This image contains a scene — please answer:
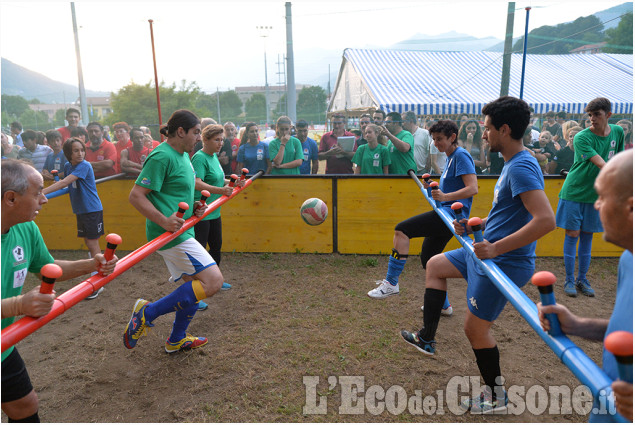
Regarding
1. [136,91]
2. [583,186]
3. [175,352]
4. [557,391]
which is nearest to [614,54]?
[583,186]

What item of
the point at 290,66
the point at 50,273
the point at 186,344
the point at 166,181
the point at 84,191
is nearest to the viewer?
the point at 50,273

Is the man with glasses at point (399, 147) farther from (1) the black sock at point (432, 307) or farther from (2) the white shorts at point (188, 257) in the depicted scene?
(2) the white shorts at point (188, 257)

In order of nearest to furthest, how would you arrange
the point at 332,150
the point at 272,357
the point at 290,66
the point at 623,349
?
the point at 623,349
the point at 272,357
the point at 332,150
the point at 290,66

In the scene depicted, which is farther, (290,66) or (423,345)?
(290,66)

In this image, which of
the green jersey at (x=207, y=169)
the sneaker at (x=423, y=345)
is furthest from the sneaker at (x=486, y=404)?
the green jersey at (x=207, y=169)

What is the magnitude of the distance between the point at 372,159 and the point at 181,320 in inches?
177

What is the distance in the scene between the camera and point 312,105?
99.7 feet

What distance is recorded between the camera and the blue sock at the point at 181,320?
12.6 feet

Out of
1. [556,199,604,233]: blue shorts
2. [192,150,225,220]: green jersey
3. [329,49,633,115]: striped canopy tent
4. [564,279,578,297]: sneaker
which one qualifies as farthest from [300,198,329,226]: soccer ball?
[329,49,633,115]: striped canopy tent

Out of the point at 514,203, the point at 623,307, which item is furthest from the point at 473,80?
the point at 623,307

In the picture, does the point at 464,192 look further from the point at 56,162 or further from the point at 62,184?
the point at 56,162

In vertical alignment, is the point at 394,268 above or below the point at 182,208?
below

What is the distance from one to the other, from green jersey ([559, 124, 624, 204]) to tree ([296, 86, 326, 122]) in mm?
21470

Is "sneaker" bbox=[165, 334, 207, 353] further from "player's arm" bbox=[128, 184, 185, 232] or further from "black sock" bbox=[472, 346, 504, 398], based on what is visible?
"black sock" bbox=[472, 346, 504, 398]
